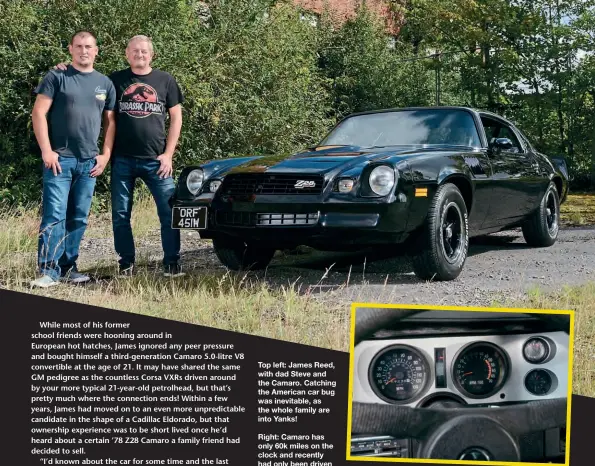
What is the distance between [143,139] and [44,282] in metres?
1.26

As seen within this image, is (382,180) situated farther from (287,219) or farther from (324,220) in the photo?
(287,219)

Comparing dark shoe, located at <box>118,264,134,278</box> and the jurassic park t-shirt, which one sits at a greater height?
the jurassic park t-shirt

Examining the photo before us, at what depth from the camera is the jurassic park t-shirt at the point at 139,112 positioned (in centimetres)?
634

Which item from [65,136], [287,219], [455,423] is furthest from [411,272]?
[455,423]

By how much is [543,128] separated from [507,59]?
5.31 feet

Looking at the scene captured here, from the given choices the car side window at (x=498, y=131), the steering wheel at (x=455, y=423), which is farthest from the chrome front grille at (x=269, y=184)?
the steering wheel at (x=455, y=423)

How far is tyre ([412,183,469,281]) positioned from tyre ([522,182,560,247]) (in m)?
2.31

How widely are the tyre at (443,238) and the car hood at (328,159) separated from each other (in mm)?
359

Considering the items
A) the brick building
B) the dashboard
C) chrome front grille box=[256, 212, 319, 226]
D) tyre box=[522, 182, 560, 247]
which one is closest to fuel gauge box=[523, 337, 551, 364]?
the dashboard

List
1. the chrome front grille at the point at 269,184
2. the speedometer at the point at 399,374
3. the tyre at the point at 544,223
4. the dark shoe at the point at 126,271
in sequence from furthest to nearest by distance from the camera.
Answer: the tyre at the point at 544,223
the dark shoe at the point at 126,271
the chrome front grille at the point at 269,184
the speedometer at the point at 399,374

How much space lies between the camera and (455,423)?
3.37 metres

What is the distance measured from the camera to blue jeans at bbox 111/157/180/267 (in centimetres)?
646

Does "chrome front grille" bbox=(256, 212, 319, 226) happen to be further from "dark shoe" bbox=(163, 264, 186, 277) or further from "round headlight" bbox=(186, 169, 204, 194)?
"dark shoe" bbox=(163, 264, 186, 277)

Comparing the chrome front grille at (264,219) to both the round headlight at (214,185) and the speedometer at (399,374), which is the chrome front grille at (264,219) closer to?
the round headlight at (214,185)
